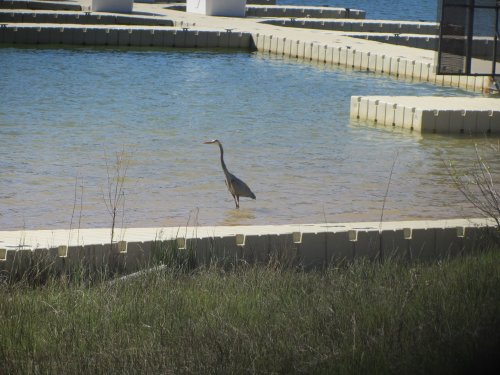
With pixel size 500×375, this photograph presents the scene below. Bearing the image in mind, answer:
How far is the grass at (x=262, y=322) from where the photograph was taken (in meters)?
4.60

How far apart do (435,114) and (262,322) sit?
1056 centimetres

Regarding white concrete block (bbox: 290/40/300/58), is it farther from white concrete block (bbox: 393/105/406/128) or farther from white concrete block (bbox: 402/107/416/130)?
white concrete block (bbox: 402/107/416/130)

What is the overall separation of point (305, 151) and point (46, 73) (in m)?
8.58

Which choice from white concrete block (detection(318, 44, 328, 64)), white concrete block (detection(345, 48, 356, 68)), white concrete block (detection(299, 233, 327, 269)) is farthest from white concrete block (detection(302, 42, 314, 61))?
white concrete block (detection(299, 233, 327, 269))

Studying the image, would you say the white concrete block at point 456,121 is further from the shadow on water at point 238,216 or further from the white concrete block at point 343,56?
the white concrete block at point 343,56

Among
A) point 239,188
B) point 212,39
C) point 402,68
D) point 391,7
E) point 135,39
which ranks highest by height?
point 391,7

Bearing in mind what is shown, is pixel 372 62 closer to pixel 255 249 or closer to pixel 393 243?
pixel 393 243

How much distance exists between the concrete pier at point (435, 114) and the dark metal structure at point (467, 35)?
0.71m

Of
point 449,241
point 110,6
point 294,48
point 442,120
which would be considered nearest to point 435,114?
point 442,120

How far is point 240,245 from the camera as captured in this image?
24.0 ft

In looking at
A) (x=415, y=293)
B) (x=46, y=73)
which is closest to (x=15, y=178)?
(x=415, y=293)

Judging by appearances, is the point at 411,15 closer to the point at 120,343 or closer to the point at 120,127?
the point at 120,127

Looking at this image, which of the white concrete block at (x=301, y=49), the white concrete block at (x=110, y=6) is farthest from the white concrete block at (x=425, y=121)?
the white concrete block at (x=110, y=6)

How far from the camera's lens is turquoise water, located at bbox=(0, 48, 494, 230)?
10.6m
